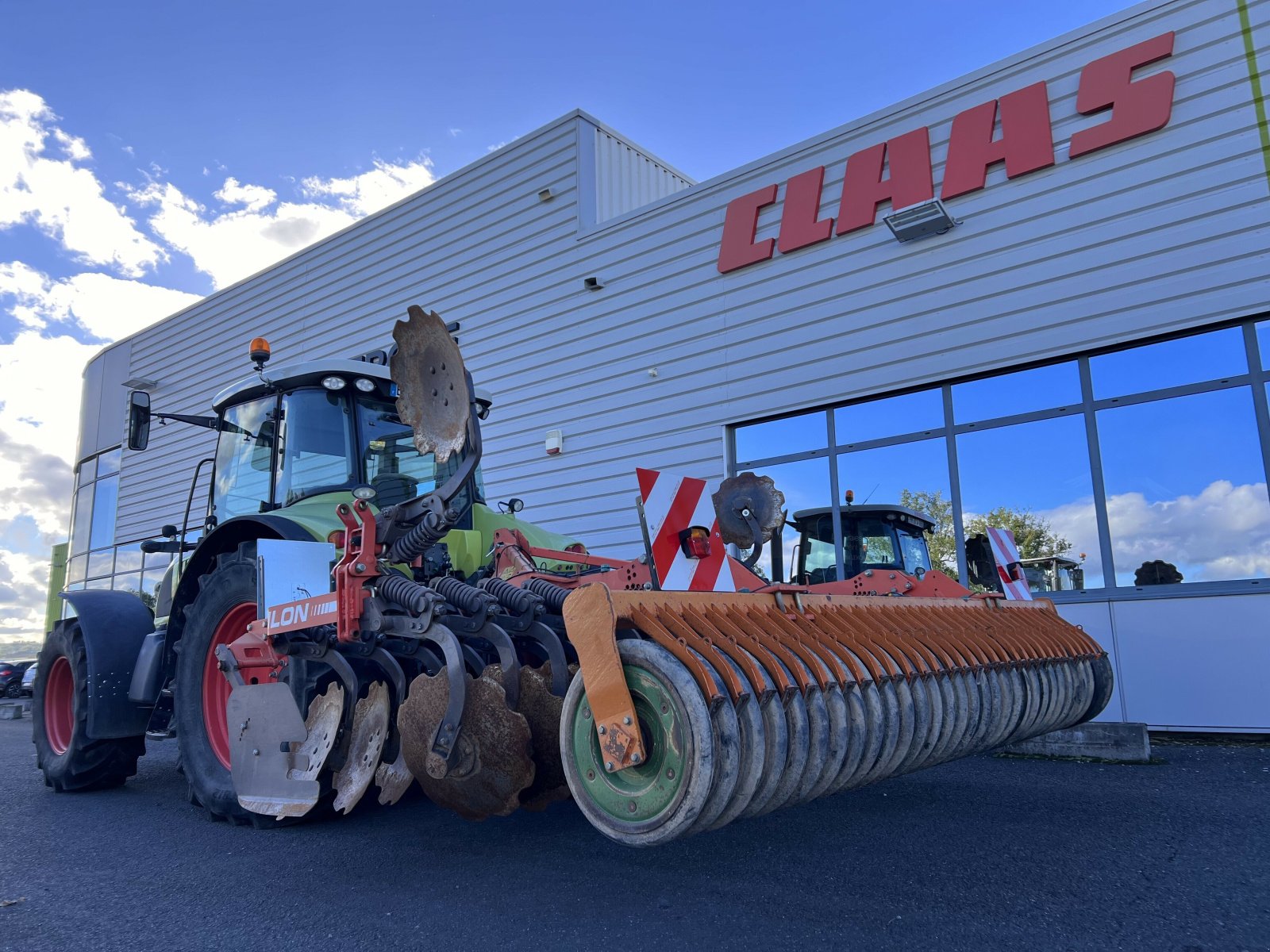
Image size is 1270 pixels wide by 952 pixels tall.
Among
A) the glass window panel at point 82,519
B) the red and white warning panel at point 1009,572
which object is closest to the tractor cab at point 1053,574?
the red and white warning panel at point 1009,572

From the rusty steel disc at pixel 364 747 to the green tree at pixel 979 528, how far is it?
5.84 metres

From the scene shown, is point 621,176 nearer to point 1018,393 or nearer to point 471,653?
point 1018,393

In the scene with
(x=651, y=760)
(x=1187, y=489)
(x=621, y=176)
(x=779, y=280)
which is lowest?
(x=651, y=760)

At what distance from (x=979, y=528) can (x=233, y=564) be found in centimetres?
634

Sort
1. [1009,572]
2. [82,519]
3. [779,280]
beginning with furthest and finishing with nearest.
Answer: [82,519], [779,280], [1009,572]

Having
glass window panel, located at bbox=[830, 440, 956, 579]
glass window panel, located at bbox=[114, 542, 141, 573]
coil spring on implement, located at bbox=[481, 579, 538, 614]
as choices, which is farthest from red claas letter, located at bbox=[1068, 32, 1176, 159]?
glass window panel, located at bbox=[114, 542, 141, 573]

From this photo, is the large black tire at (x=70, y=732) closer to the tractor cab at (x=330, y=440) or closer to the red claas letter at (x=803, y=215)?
the tractor cab at (x=330, y=440)

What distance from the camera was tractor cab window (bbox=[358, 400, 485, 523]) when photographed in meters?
5.18

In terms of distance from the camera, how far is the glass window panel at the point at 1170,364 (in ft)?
22.6

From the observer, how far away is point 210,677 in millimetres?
4906

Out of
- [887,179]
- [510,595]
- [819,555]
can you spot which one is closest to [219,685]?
[510,595]

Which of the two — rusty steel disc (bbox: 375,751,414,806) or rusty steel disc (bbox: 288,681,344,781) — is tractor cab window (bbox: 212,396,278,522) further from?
rusty steel disc (bbox: 375,751,414,806)

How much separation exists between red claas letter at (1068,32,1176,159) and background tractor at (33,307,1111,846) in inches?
175

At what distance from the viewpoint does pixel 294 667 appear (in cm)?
426
